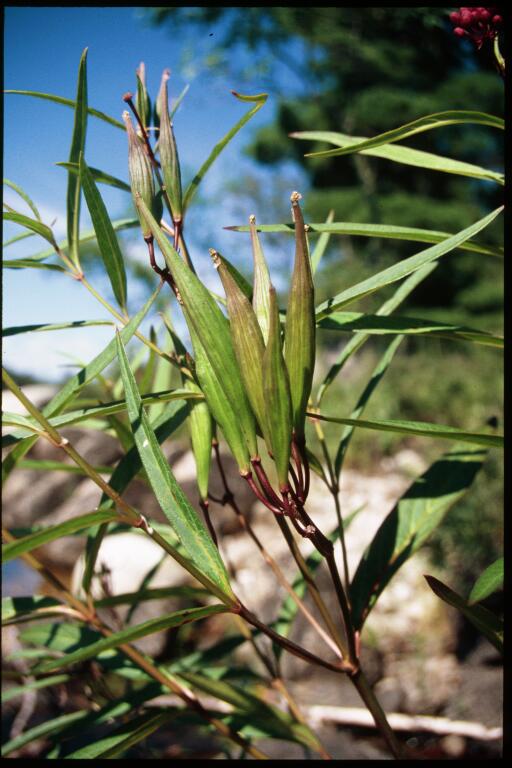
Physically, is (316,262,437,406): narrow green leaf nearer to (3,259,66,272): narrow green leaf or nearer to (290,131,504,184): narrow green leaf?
(290,131,504,184): narrow green leaf

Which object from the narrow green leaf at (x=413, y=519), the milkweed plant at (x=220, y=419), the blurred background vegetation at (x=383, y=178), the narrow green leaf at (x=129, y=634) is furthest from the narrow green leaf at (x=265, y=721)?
the blurred background vegetation at (x=383, y=178)

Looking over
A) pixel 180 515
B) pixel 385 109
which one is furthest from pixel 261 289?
pixel 385 109

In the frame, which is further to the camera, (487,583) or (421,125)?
(421,125)

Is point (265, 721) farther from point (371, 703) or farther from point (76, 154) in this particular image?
point (76, 154)

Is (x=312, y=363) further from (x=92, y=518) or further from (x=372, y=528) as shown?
(x=372, y=528)

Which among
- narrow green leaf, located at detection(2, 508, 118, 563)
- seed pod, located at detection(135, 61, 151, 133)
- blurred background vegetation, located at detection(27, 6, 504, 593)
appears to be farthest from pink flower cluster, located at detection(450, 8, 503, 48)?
blurred background vegetation, located at detection(27, 6, 504, 593)

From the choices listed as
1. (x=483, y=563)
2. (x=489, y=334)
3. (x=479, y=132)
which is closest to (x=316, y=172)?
(x=479, y=132)
